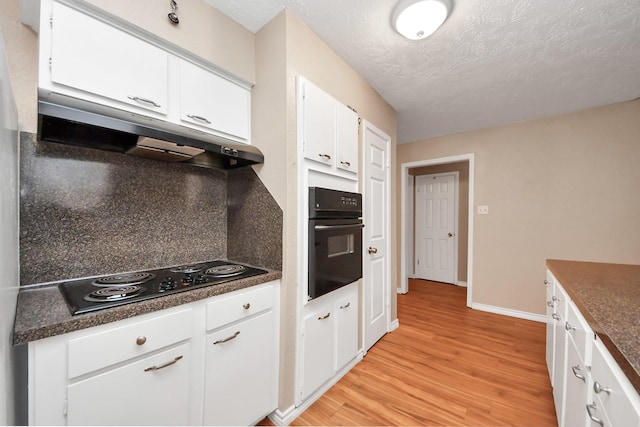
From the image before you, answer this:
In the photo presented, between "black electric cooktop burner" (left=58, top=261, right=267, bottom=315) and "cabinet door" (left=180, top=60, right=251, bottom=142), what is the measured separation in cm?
87

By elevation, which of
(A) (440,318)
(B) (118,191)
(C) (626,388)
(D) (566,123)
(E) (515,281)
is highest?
(D) (566,123)

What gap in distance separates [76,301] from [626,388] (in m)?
1.72

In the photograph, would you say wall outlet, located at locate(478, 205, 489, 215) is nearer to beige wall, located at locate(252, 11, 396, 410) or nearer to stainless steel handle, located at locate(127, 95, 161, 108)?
beige wall, located at locate(252, 11, 396, 410)

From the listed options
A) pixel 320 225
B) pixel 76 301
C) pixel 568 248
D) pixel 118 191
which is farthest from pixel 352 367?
pixel 568 248

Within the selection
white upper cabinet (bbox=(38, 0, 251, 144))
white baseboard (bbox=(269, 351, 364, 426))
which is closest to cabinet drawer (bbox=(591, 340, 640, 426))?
white baseboard (bbox=(269, 351, 364, 426))

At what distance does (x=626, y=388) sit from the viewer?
0.60 metres

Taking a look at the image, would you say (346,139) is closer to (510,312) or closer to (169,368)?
(169,368)

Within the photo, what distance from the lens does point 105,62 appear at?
3.79 feet

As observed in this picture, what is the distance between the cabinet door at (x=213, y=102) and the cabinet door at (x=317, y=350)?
4.27 ft

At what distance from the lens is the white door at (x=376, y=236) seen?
2236 millimetres

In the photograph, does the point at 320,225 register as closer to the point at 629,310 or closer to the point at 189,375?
the point at 189,375

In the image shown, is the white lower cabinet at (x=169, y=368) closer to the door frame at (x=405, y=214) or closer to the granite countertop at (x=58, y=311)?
the granite countertop at (x=58, y=311)

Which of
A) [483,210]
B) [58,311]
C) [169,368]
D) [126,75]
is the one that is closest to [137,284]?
[58,311]

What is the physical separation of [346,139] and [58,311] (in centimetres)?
179
